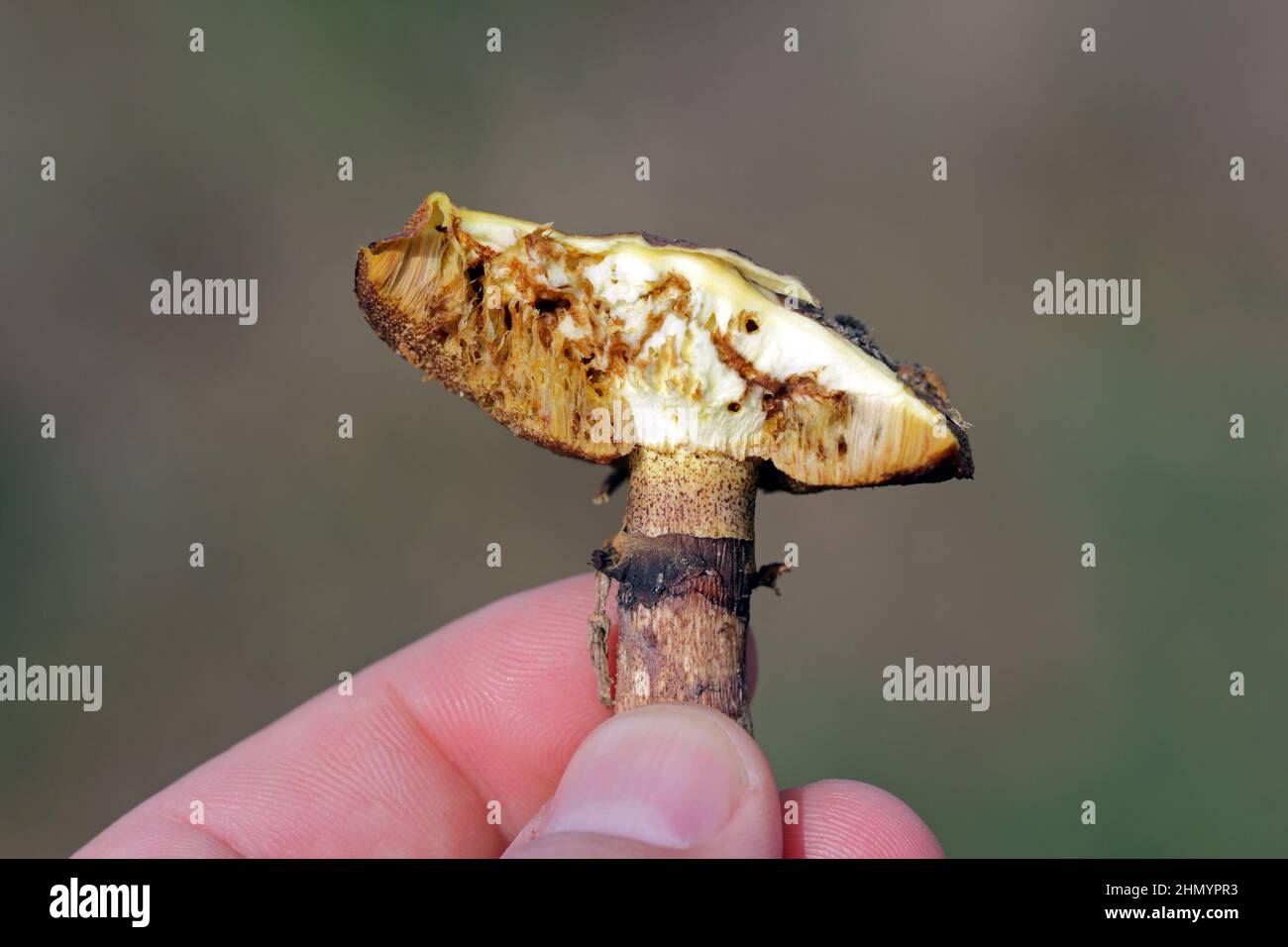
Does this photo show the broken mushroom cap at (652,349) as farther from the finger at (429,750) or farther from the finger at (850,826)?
the finger at (429,750)

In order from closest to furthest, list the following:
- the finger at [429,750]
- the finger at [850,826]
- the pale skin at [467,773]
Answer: the pale skin at [467,773] → the finger at [850,826] → the finger at [429,750]

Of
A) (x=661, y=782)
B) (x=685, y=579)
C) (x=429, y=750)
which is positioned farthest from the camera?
(x=429, y=750)

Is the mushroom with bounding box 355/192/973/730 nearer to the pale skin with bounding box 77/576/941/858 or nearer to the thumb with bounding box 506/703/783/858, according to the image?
the thumb with bounding box 506/703/783/858

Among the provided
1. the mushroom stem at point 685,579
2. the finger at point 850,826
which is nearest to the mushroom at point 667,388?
the mushroom stem at point 685,579

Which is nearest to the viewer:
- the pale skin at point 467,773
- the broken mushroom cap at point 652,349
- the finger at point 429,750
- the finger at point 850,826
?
the broken mushroom cap at point 652,349

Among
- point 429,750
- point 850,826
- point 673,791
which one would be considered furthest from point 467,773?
point 673,791

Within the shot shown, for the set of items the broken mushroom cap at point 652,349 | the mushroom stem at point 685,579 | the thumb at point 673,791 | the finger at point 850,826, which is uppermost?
the broken mushroom cap at point 652,349

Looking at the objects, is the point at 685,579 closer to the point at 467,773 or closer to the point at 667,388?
the point at 667,388
